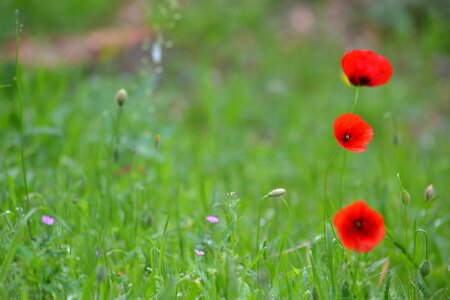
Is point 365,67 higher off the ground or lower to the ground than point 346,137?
higher

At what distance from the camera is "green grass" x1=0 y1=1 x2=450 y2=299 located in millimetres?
1534

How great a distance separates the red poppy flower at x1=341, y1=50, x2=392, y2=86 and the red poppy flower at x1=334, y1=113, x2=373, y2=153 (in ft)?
0.58

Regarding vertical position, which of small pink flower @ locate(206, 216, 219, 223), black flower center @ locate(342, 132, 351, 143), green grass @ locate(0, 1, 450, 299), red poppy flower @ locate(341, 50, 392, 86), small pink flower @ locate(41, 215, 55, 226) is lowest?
green grass @ locate(0, 1, 450, 299)

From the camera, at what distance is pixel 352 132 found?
1.54m

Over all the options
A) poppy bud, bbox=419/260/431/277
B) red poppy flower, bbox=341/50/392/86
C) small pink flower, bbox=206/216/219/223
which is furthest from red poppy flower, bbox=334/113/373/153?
small pink flower, bbox=206/216/219/223

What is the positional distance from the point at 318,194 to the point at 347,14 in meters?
3.22

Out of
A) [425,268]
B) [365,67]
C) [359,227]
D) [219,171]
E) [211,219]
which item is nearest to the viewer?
[359,227]

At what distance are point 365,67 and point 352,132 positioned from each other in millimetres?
218

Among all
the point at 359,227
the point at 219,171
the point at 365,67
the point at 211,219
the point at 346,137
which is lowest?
the point at 219,171

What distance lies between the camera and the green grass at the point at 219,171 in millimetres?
1534

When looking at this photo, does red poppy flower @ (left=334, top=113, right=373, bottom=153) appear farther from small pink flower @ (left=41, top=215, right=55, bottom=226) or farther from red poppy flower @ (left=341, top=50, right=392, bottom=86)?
small pink flower @ (left=41, top=215, right=55, bottom=226)

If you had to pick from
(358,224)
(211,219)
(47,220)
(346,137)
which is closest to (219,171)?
(211,219)

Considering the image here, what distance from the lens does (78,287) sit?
4.65 feet

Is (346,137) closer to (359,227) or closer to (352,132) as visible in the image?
(352,132)
